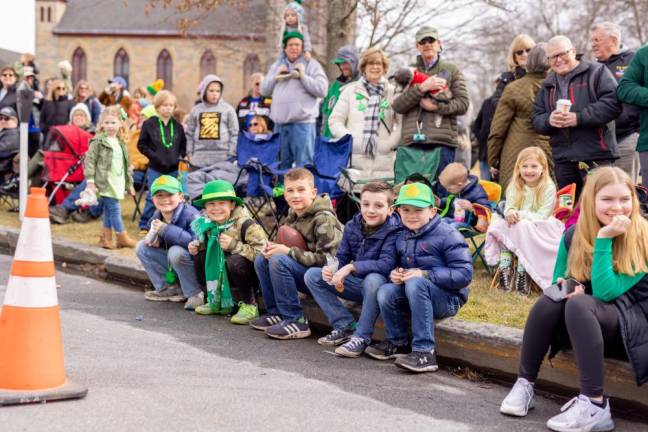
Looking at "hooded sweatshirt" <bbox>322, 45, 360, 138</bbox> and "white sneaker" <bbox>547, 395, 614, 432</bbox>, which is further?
"hooded sweatshirt" <bbox>322, 45, 360, 138</bbox>

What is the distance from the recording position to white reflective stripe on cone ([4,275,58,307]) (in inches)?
190

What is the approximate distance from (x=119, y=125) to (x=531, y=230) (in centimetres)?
547

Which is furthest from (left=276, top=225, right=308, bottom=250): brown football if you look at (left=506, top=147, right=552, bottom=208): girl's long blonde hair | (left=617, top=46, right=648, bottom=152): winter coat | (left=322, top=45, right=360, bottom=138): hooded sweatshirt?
(left=322, top=45, right=360, bottom=138): hooded sweatshirt

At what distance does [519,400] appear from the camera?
4.89 m

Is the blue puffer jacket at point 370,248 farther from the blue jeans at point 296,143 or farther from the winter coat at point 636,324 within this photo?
the blue jeans at point 296,143

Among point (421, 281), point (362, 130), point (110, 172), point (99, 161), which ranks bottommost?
point (421, 281)

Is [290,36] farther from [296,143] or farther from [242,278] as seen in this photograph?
[242,278]

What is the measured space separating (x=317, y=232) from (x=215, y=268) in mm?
1110

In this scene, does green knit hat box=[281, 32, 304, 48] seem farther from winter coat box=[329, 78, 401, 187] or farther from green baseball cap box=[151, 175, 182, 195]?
green baseball cap box=[151, 175, 182, 195]

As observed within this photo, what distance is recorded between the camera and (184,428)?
441 cm

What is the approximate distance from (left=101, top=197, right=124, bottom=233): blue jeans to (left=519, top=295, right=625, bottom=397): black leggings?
646 cm

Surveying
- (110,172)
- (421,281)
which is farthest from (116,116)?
(421,281)

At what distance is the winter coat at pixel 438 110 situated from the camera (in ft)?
29.7

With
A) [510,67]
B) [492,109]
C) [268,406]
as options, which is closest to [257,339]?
[268,406]
